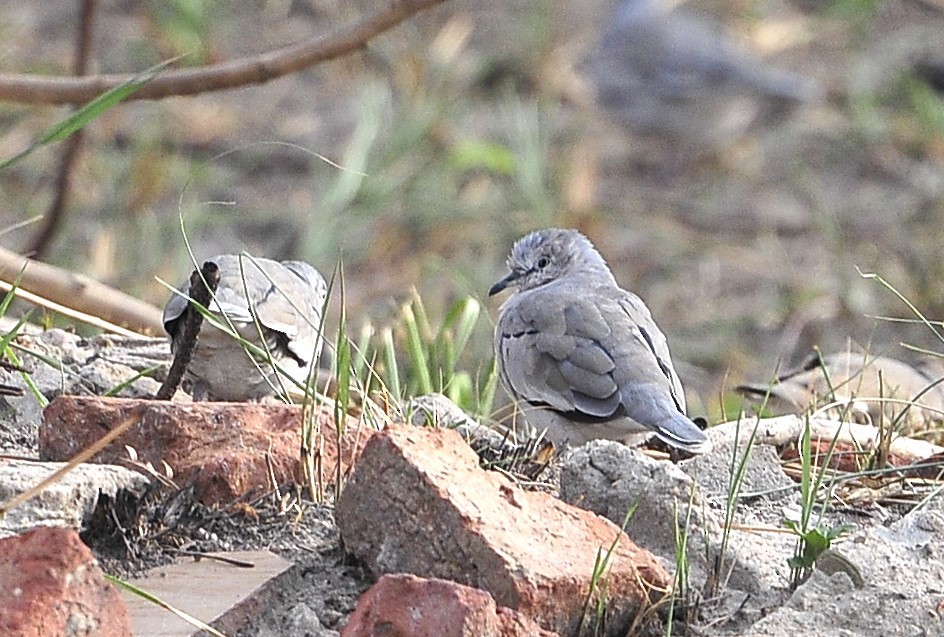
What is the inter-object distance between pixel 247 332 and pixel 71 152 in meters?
2.84

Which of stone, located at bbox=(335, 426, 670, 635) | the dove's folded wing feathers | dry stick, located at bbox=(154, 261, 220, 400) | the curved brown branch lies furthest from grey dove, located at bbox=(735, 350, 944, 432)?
stone, located at bbox=(335, 426, 670, 635)

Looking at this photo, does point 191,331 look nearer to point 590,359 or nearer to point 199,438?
point 199,438

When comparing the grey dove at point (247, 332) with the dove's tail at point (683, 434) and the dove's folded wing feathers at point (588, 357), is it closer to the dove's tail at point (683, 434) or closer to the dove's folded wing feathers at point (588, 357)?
the dove's folded wing feathers at point (588, 357)

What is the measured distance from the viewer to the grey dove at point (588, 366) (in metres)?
4.47

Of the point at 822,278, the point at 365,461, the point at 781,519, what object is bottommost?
the point at 822,278

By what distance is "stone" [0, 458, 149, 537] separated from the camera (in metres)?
2.77

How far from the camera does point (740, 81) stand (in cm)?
1329

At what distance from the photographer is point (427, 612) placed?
2381mm

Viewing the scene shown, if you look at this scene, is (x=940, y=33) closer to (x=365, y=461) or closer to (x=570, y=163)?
(x=570, y=163)

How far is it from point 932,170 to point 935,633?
8914mm

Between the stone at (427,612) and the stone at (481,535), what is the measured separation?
15 centimetres

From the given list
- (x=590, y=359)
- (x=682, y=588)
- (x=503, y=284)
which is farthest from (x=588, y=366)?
(x=682, y=588)

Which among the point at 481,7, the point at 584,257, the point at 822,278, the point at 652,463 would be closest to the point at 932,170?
the point at 822,278

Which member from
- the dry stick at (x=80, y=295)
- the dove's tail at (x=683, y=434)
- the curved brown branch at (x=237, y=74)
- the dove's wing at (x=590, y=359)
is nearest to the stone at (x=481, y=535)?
the dove's tail at (x=683, y=434)
